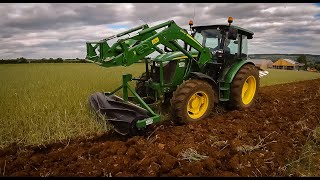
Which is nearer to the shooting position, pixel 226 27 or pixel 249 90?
pixel 226 27

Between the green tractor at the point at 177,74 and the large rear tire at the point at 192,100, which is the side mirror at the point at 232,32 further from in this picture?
the large rear tire at the point at 192,100

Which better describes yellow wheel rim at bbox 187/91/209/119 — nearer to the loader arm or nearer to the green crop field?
the loader arm

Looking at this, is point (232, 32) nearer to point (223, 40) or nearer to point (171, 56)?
point (223, 40)

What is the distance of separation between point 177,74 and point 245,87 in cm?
238

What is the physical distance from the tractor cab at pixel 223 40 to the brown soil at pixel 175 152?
5.65 ft

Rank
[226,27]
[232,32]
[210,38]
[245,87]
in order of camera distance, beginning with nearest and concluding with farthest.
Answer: [232,32] → [226,27] → [210,38] → [245,87]

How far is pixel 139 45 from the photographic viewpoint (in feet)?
18.1

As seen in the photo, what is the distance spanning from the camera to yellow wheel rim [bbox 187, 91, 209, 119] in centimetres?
634

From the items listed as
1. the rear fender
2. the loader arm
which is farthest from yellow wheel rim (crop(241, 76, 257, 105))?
the loader arm

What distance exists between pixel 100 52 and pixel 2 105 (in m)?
2.43

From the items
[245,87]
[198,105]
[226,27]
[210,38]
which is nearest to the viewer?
[198,105]

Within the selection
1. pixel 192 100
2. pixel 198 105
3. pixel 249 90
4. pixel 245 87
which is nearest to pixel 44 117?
pixel 192 100

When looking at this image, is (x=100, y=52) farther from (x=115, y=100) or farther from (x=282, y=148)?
(x=282, y=148)

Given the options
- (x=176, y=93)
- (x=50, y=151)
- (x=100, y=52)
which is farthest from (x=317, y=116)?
(x=50, y=151)
